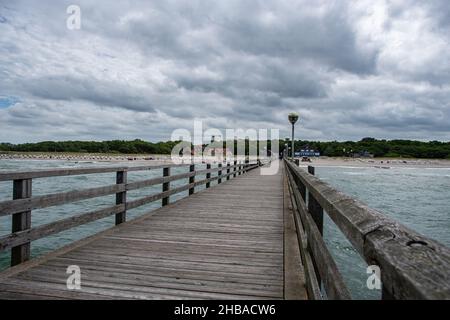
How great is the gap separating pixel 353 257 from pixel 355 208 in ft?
22.0

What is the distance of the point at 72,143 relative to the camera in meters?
Result: 147

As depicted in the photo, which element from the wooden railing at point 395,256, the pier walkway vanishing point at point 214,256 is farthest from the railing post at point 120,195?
the wooden railing at point 395,256

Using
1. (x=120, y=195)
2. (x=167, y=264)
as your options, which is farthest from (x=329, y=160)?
(x=167, y=264)

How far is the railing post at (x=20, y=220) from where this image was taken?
137 inches

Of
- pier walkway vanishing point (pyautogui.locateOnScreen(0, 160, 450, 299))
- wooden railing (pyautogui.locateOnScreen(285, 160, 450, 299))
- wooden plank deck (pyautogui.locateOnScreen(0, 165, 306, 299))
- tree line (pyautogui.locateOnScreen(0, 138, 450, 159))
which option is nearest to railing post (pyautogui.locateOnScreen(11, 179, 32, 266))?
pier walkway vanishing point (pyautogui.locateOnScreen(0, 160, 450, 299))

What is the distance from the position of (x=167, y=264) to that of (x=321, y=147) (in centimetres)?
15958

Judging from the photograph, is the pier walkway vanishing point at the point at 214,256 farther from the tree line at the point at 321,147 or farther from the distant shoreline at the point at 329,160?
the tree line at the point at 321,147

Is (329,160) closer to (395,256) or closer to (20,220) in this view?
(20,220)

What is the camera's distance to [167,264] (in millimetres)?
3635

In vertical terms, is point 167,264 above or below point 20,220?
below

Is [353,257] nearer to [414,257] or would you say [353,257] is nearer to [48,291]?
[48,291]

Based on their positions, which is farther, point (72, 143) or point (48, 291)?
point (72, 143)

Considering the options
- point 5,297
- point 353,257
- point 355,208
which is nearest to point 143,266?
point 5,297

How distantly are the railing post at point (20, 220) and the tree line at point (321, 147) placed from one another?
13108cm
